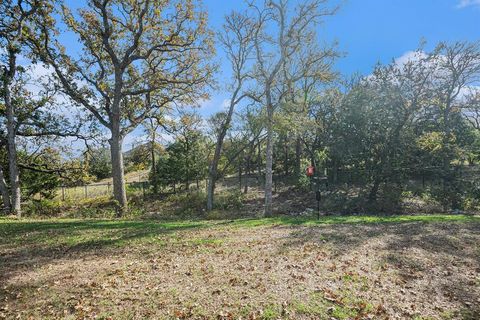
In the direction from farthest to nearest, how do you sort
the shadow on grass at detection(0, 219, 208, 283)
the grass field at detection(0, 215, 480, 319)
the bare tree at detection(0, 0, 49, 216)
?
the bare tree at detection(0, 0, 49, 216) → the shadow on grass at detection(0, 219, 208, 283) → the grass field at detection(0, 215, 480, 319)

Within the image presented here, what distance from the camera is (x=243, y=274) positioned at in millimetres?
Answer: 5746

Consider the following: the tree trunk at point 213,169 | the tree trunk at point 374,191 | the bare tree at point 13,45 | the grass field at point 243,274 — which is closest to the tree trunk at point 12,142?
the bare tree at point 13,45

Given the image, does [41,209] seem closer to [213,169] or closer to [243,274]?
[213,169]

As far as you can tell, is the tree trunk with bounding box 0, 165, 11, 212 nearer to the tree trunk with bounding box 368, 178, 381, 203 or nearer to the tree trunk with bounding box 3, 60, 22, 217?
the tree trunk with bounding box 3, 60, 22, 217

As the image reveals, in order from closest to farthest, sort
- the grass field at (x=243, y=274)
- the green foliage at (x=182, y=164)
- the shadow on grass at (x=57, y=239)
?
the grass field at (x=243, y=274)
the shadow on grass at (x=57, y=239)
the green foliage at (x=182, y=164)

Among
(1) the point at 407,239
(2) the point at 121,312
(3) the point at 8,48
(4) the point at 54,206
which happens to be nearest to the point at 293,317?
(2) the point at 121,312

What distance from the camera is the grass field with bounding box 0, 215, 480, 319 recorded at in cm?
452

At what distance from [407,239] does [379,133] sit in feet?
42.8

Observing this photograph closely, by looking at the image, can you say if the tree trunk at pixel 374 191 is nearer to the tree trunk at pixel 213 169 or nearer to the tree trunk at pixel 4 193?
the tree trunk at pixel 213 169

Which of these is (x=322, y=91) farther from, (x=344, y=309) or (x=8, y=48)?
(x=344, y=309)

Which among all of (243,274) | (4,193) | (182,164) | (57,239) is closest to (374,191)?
(182,164)

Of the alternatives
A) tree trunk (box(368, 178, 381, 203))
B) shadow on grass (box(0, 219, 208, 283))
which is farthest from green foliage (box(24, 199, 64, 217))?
tree trunk (box(368, 178, 381, 203))

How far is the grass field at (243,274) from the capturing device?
4523 millimetres

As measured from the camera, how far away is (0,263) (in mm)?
6328
